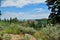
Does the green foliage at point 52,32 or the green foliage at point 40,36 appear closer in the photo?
the green foliage at point 52,32

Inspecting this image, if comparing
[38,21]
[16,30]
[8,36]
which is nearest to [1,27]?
[16,30]

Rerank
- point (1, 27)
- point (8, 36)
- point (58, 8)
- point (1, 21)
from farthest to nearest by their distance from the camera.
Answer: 1. point (58, 8)
2. point (1, 21)
3. point (1, 27)
4. point (8, 36)

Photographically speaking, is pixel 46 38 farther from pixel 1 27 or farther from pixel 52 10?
pixel 52 10

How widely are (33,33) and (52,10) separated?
21.3ft

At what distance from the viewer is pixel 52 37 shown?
1584 cm

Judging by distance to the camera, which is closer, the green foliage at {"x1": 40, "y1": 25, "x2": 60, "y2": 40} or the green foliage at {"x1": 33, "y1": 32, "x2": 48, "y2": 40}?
the green foliage at {"x1": 40, "y1": 25, "x2": 60, "y2": 40}

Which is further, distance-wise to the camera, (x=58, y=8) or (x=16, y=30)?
(x=58, y=8)

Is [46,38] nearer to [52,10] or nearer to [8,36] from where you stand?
[8,36]

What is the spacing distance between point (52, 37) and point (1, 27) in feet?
14.5

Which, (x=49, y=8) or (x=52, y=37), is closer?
(x=52, y=37)

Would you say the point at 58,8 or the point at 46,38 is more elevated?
the point at 58,8

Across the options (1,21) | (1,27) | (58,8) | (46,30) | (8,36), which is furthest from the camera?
(58,8)

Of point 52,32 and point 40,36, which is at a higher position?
point 52,32

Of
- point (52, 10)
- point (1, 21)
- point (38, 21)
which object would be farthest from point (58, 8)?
point (1, 21)
